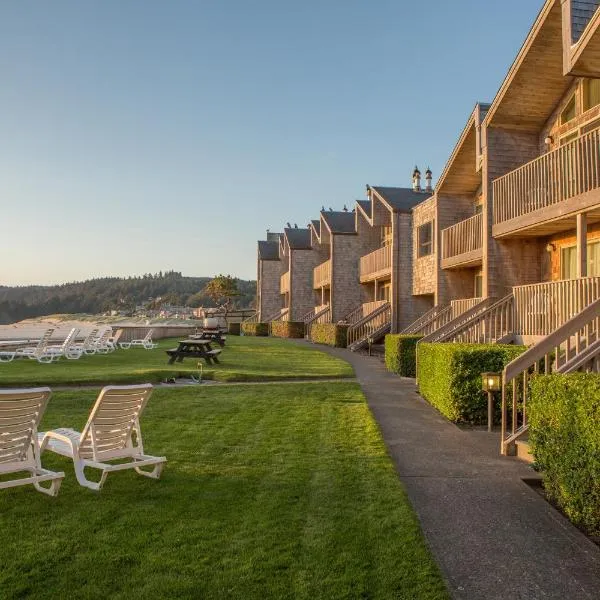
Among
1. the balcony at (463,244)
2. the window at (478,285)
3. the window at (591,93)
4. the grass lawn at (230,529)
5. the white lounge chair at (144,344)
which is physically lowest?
the grass lawn at (230,529)

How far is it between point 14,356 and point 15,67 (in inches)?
406

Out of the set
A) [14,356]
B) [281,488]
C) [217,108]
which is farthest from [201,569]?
[217,108]

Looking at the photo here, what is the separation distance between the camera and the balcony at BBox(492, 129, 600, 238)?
11711 mm

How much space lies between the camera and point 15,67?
17828mm

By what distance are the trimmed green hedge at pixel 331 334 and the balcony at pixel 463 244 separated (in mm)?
10305

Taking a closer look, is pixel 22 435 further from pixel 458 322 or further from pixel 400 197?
pixel 400 197

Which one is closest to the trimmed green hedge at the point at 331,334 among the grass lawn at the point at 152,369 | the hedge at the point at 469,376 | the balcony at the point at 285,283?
the grass lawn at the point at 152,369

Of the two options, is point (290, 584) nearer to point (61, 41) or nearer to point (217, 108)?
point (61, 41)

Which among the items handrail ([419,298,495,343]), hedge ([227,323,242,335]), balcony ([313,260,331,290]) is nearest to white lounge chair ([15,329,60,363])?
handrail ([419,298,495,343])

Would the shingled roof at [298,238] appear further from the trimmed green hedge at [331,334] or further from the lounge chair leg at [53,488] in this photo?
the lounge chair leg at [53,488]

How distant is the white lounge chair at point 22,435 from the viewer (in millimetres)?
5496

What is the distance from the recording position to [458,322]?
1647cm

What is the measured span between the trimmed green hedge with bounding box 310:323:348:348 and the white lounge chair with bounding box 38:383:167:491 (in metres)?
23.4

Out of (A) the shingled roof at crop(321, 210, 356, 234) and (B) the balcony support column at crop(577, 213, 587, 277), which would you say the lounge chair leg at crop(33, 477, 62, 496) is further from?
(A) the shingled roof at crop(321, 210, 356, 234)
